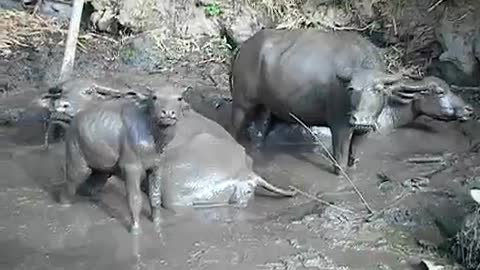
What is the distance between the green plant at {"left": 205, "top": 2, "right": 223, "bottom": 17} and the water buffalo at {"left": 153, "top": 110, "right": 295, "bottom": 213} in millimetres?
5137

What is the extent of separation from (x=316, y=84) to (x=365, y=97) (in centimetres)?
77

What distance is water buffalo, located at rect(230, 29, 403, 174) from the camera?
741cm

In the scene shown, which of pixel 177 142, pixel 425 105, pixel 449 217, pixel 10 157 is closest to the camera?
pixel 449 217

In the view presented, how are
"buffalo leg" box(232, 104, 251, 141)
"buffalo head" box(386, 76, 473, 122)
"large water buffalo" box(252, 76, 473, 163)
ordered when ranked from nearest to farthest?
"large water buffalo" box(252, 76, 473, 163) < "buffalo head" box(386, 76, 473, 122) < "buffalo leg" box(232, 104, 251, 141)

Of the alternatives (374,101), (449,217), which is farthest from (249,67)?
(449,217)

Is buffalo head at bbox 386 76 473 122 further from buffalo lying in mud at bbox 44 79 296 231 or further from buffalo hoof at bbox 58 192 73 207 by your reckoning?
buffalo hoof at bbox 58 192 73 207

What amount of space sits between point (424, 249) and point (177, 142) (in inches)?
84.8

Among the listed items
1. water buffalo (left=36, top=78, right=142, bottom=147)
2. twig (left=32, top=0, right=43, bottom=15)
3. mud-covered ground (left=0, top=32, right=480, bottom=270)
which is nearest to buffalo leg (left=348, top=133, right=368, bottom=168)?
mud-covered ground (left=0, top=32, right=480, bottom=270)

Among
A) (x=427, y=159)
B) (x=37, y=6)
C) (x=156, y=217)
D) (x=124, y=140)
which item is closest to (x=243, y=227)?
(x=156, y=217)

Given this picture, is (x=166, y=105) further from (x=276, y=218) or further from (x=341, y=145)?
(x=341, y=145)

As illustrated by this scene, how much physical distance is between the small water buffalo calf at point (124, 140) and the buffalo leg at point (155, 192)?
0.05 ft

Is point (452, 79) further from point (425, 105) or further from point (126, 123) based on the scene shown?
point (126, 123)

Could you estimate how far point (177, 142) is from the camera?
7.17 m

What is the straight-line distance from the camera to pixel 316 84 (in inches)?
314
